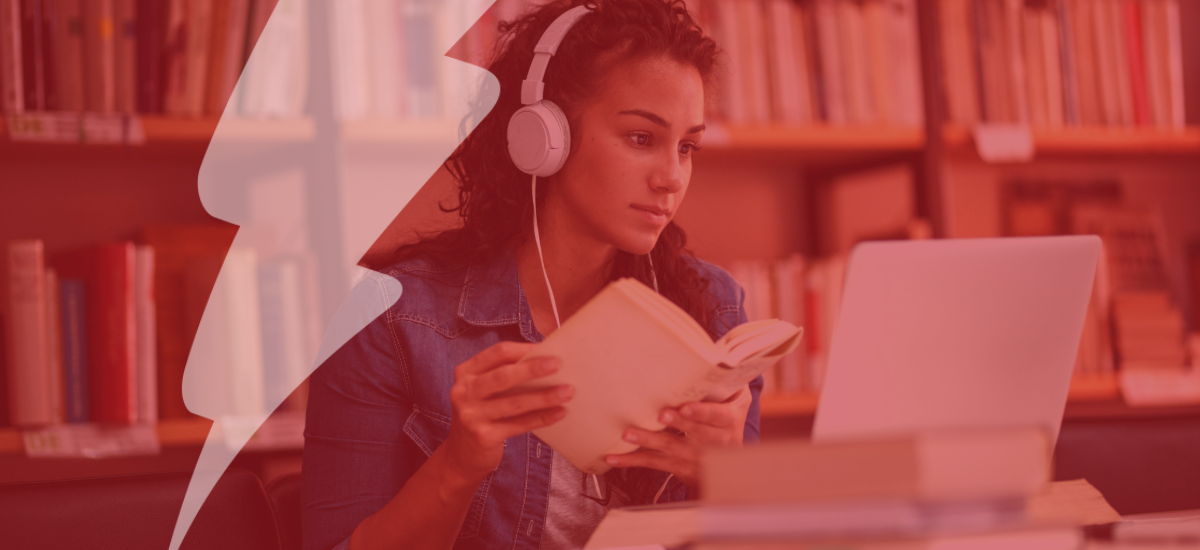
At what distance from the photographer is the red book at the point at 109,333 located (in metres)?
1.40

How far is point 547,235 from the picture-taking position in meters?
1.17

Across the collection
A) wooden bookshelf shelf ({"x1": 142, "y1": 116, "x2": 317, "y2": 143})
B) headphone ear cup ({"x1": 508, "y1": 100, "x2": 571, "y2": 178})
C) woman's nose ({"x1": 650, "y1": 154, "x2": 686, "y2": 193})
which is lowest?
woman's nose ({"x1": 650, "y1": 154, "x2": 686, "y2": 193})

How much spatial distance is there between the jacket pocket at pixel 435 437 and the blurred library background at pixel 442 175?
362 mm

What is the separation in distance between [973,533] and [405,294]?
79cm

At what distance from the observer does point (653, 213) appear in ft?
3.59

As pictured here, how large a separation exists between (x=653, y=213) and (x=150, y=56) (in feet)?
2.91

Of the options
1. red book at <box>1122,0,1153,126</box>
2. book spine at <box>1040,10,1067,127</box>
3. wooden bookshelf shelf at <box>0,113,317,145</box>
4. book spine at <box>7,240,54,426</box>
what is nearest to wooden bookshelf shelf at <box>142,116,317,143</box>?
wooden bookshelf shelf at <box>0,113,317,145</box>

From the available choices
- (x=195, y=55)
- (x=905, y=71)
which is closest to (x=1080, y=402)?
(x=905, y=71)

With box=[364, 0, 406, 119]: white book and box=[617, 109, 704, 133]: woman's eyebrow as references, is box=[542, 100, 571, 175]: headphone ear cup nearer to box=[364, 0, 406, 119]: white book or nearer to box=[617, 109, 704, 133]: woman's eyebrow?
box=[617, 109, 704, 133]: woman's eyebrow

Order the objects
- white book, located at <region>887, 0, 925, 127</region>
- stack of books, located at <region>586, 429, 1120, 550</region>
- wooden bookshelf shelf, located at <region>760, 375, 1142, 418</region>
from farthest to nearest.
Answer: white book, located at <region>887, 0, 925, 127</region>
wooden bookshelf shelf, located at <region>760, 375, 1142, 418</region>
stack of books, located at <region>586, 429, 1120, 550</region>

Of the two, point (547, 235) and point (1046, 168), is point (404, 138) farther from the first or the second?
point (1046, 168)

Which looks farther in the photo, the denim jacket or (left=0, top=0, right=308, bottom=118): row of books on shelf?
(left=0, top=0, right=308, bottom=118): row of books on shelf

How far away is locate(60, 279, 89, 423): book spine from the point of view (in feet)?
4.58

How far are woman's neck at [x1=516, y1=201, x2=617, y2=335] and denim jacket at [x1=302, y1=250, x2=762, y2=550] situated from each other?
0.03m
